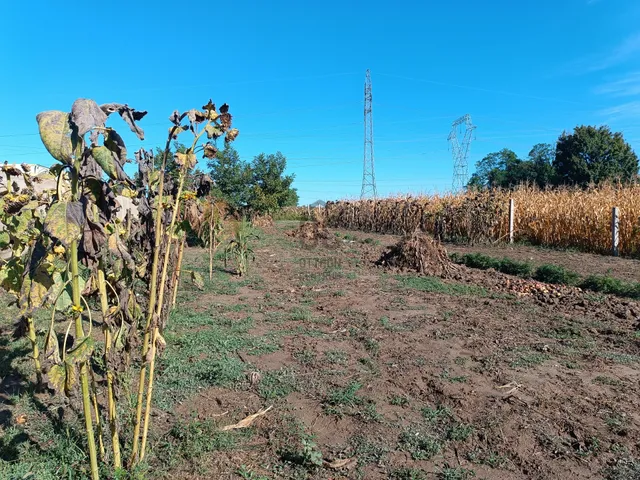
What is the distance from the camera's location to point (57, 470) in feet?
7.21

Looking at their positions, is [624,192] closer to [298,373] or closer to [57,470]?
[298,373]

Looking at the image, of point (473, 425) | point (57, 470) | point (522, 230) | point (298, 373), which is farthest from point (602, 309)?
point (522, 230)

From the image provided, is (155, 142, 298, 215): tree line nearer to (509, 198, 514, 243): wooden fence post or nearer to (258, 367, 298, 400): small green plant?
(509, 198, 514, 243): wooden fence post

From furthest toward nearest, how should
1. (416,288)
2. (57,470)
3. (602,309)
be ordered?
(416,288) → (602,309) → (57,470)

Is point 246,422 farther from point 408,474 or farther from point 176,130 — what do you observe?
point 176,130

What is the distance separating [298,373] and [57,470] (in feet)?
6.12

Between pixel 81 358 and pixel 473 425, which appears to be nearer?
pixel 81 358

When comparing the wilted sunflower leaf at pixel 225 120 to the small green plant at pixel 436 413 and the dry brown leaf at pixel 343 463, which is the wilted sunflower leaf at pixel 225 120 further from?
the small green plant at pixel 436 413

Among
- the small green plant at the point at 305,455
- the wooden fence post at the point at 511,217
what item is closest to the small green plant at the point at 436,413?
the small green plant at the point at 305,455

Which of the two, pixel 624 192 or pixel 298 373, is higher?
pixel 624 192

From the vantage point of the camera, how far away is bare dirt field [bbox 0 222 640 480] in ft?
8.02

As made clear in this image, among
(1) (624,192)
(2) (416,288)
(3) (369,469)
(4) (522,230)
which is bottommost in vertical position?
(3) (369,469)

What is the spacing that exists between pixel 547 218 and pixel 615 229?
7.70 ft

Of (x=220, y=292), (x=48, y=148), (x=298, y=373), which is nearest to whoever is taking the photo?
(x=48, y=148)
